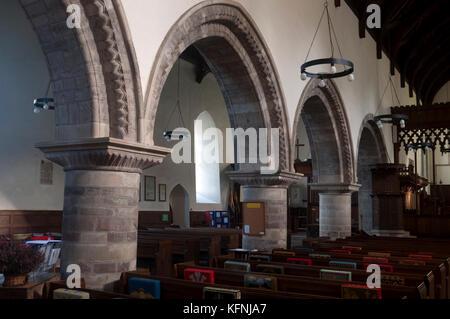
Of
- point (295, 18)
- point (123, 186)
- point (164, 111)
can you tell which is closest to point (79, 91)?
point (123, 186)

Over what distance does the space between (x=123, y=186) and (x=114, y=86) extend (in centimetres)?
98

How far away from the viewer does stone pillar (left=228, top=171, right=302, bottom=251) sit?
7863 millimetres

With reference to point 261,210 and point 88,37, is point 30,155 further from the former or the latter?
point 88,37

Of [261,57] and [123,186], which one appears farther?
[261,57]

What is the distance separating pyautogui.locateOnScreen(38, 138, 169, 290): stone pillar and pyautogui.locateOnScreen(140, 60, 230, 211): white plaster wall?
11.2 meters

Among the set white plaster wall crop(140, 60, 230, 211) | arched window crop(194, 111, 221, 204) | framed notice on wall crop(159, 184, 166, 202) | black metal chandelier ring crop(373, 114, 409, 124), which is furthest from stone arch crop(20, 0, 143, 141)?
arched window crop(194, 111, 221, 204)

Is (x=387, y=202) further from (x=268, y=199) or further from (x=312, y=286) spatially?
(x=312, y=286)

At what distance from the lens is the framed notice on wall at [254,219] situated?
788 centimetres

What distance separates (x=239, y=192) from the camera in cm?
2048

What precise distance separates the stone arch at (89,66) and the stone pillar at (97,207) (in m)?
0.18

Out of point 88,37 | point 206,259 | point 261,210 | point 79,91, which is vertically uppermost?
point 88,37

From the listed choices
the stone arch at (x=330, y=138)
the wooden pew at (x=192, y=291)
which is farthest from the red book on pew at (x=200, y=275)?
the stone arch at (x=330, y=138)

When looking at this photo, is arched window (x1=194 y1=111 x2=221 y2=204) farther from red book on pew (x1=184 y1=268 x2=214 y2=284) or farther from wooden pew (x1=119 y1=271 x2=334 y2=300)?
wooden pew (x1=119 y1=271 x2=334 y2=300)

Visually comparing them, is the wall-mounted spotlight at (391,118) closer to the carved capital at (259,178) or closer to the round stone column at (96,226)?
the carved capital at (259,178)
